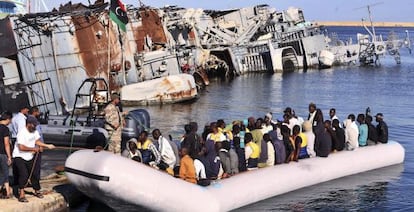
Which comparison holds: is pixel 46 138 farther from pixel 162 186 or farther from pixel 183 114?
pixel 183 114

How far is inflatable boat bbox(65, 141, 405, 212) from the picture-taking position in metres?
11.9

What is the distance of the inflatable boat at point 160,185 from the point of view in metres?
11.9

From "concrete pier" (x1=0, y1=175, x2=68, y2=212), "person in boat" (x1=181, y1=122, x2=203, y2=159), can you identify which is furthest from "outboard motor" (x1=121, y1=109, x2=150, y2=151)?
"concrete pier" (x1=0, y1=175, x2=68, y2=212)

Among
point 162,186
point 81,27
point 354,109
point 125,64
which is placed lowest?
point 354,109

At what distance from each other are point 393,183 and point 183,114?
609 inches

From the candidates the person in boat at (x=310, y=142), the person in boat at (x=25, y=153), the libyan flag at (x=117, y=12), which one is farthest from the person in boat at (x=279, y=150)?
the libyan flag at (x=117, y=12)

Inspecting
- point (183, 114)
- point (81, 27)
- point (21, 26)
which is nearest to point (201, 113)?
point (183, 114)

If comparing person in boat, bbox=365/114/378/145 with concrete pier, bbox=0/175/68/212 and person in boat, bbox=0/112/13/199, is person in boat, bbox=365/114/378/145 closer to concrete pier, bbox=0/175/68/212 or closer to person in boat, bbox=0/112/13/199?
concrete pier, bbox=0/175/68/212

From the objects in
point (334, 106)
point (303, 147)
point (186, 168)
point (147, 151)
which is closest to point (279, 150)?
point (303, 147)

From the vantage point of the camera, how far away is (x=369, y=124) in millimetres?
18016

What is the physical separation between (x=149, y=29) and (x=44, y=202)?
1031 inches

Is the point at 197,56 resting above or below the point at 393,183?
above

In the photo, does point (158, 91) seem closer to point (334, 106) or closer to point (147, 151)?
point (334, 106)

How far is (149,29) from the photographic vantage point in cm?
3766
